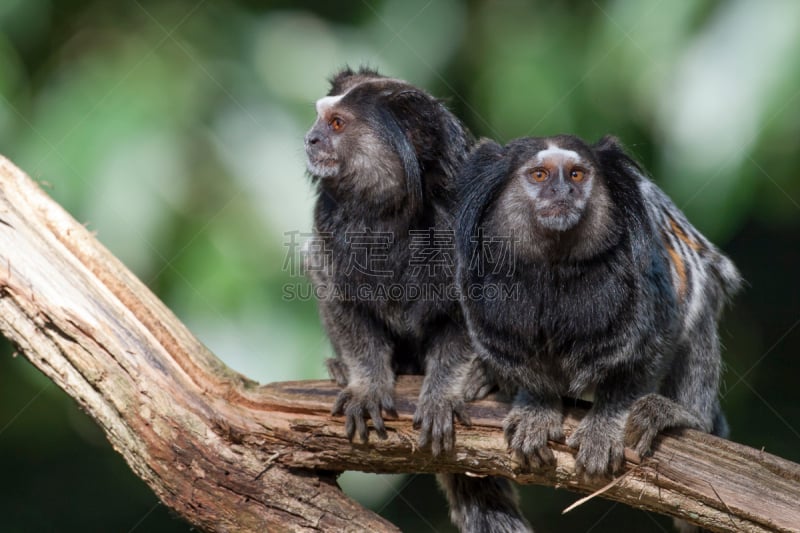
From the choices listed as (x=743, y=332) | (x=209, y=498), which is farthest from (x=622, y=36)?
(x=209, y=498)

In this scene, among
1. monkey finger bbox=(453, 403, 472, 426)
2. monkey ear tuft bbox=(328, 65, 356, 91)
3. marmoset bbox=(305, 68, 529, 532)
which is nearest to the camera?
monkey finger bbox=(453, 403, 472, 426)

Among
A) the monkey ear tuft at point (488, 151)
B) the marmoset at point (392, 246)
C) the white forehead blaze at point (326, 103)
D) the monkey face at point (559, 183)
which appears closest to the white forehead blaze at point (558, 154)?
the monkey face at point (559, 183)

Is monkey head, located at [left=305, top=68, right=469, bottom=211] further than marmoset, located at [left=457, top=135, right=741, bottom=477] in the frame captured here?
Yes

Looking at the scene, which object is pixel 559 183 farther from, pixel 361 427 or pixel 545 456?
pixel 361 427

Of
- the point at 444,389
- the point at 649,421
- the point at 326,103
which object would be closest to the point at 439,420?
the point at 444,389

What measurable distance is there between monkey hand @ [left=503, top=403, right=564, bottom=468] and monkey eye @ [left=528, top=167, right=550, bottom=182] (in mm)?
878

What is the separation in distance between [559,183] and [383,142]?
3.04ft

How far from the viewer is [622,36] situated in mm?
5125

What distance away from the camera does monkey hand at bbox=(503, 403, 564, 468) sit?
3275 mm

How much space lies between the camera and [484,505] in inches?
153

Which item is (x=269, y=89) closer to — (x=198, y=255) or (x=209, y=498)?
(x=198, y=255)

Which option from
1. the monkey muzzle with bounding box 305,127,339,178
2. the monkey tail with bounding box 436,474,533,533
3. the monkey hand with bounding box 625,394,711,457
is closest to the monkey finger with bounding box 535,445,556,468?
the monkey hand with bounding box 625,394,711,457

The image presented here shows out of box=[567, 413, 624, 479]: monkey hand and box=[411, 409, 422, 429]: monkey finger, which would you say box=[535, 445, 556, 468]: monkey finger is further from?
box=[411, 409, 422, 429]: monkey finger

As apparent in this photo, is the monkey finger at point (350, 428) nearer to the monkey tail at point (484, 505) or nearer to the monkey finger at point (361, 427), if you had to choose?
the monkey finger at point (361, 427)
